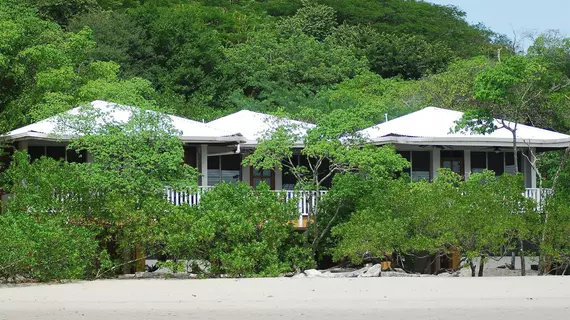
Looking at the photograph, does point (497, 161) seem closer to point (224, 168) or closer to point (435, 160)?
point (435, 160)

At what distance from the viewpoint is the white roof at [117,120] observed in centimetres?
2423

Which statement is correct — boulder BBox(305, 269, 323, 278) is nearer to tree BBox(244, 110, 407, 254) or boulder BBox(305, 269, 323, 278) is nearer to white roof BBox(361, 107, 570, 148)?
tree BBox(244, 110, 407, 254)

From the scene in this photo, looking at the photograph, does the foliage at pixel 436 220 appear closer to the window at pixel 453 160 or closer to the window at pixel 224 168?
the window at pixel 453 160

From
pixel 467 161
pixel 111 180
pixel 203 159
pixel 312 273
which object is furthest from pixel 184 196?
pixel 467 161

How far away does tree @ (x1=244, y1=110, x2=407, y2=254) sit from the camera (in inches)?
928

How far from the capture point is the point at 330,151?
23.5m

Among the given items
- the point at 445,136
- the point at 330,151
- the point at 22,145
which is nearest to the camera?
the point at 330,151

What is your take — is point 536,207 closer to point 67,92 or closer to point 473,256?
point 473,256

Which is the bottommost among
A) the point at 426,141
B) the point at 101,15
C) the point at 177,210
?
the point at 177,210

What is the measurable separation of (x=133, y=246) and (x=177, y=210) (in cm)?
131

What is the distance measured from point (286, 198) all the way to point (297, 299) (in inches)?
300

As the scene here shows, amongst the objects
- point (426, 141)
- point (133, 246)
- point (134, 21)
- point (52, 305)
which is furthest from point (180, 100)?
point (52, 305)

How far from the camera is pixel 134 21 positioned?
49312mm

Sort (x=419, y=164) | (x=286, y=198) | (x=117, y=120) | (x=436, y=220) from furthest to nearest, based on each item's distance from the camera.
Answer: (x=419, y=164) → (x=286, y=198) → (x=117, y=120) → (x=436, y=220)
